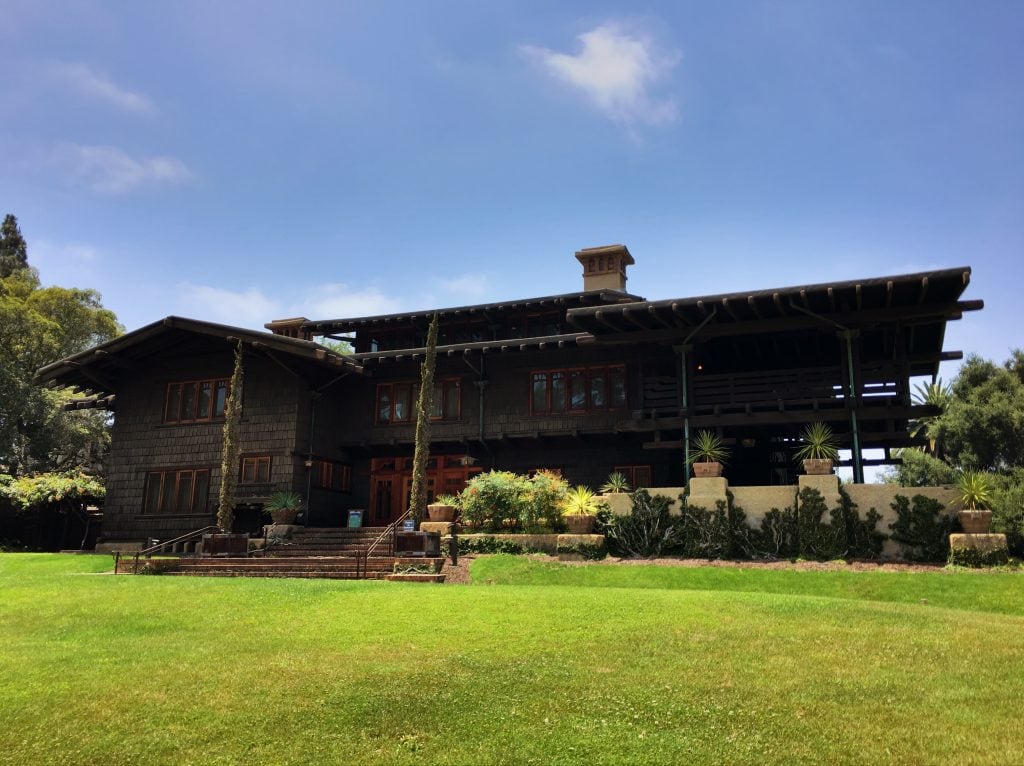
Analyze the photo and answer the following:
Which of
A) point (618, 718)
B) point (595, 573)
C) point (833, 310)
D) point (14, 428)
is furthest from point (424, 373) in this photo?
point (14, 428)

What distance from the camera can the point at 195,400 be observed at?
29.2m

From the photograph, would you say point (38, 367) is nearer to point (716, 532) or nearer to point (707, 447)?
point (707, 447)

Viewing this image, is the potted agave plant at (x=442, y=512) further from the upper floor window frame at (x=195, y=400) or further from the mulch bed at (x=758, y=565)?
the upper floor window frame at (x=195, y=400)

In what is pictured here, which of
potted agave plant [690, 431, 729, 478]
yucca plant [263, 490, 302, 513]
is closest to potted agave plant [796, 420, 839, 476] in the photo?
potted agave plant [690, 431, 729, 478]

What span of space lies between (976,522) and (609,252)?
52.5 ft

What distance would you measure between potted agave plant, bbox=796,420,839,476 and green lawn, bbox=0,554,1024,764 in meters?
5.43

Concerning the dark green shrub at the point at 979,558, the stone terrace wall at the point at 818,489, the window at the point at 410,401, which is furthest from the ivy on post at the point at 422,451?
the dark green shrub at the point at 979,558

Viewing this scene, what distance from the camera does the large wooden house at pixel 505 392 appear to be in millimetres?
23031

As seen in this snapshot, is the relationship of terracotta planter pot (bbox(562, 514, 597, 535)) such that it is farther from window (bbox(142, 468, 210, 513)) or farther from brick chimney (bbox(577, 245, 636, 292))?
window (bbox(142, 468, 210, 513))

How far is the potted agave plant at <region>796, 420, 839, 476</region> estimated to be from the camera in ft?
64.6

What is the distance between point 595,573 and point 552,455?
991 centimetres

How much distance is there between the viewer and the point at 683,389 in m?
23.5

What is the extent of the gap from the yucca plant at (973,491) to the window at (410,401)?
49.8 feet

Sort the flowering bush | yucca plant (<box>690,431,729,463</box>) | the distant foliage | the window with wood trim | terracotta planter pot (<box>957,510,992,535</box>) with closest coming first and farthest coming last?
terracotta planter pot (<box>957,510,992,535</box>), the flowering bush, yucca plant (<box>690,431,729,463</box>), the window with wood trim, the distant foliage
